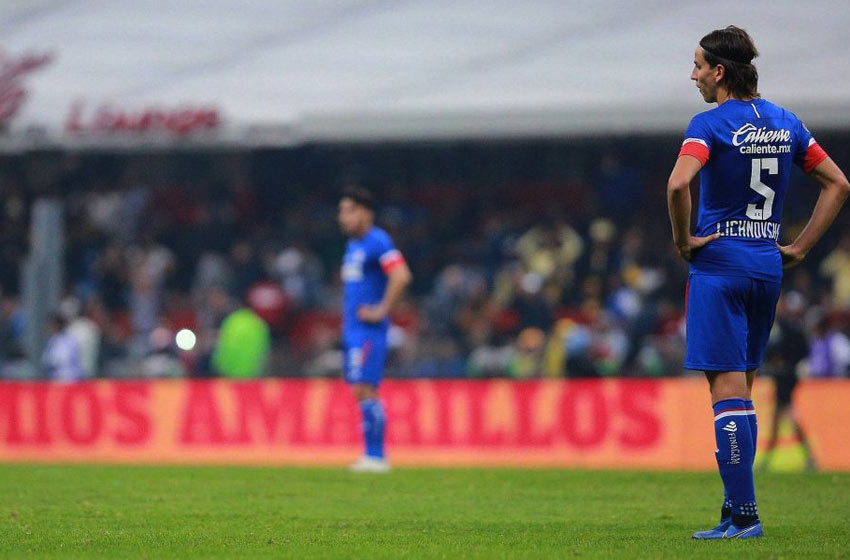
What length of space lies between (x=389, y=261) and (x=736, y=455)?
20.7ft

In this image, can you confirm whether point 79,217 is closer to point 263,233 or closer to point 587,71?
point 263,233

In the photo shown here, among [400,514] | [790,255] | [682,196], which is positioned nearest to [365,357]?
[400,514]

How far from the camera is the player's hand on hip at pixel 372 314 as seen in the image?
12.4 metres

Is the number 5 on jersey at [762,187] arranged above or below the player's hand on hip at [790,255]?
above

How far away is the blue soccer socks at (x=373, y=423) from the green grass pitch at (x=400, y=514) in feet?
1.28

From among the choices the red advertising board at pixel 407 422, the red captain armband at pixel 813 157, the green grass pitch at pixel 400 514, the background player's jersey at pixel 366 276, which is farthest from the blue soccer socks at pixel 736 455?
the red advertising board at pixel 407 422

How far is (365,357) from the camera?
1246 cm

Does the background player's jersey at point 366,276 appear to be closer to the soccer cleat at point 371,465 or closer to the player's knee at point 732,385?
the soccer cleat at point 371,465

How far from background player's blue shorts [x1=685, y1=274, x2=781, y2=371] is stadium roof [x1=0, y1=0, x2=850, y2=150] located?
13.9 m

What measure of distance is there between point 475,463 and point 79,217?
13432 mm

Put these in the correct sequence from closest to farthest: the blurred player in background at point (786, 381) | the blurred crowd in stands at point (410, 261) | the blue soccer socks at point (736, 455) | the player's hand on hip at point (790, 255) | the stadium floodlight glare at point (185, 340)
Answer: the blue soccer socks at point (736, 455) → the player's hand on hip at point (790, 255) → the blurred player in background at point (786, 381) → the blurred crowd in stands at point (410, 261) → the stadium floodlight glare at point (185, 340)

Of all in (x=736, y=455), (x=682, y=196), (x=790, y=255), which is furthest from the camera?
(x=790, y=255)

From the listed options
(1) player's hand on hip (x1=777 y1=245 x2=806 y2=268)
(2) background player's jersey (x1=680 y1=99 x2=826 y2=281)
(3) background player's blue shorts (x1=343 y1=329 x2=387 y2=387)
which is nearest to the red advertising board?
(3) background player's blue shorts (x1=343 y1=329 x2=387 y2=387)

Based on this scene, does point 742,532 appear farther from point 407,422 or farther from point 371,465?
point 407,422
